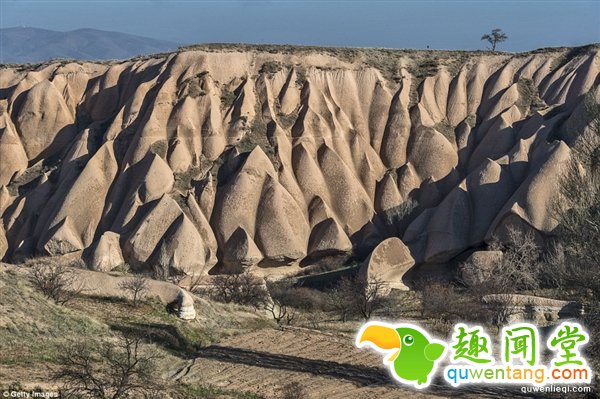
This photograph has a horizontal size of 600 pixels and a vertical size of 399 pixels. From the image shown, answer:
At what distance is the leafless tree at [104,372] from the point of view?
15609 millimetres

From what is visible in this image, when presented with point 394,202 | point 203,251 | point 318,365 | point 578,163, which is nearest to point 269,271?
point 203,251

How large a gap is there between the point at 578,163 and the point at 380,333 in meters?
6.47

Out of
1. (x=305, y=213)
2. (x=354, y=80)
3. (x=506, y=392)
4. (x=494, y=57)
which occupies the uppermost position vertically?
(x=494, y=57)

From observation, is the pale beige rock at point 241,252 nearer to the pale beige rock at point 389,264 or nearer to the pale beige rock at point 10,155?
the pale beige rock at point 389,264

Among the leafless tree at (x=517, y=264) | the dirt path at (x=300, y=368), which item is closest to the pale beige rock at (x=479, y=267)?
the leafless tree at (x=517, y=264)

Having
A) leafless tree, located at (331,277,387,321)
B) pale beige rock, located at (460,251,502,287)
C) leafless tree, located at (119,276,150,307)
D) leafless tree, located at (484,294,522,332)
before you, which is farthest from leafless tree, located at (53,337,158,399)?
pale beige rock, located at (460,251,502,287)

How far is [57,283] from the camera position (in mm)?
24766

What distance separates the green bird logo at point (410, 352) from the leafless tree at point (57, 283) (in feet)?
31.9

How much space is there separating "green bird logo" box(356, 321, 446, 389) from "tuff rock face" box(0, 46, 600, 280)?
799 inches

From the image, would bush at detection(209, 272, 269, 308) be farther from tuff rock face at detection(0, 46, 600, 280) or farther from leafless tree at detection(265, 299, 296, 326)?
tuff rock face at detection(0, 46, 600, 280)

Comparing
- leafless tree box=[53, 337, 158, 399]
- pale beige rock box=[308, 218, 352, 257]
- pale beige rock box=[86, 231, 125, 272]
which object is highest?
pale beige rock box=[308, 218, 352, 257]

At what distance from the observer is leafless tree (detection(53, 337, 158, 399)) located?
15609 millimetres

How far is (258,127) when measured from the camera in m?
46.6

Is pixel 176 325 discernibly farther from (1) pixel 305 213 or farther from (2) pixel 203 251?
(1) pixel 305 213
